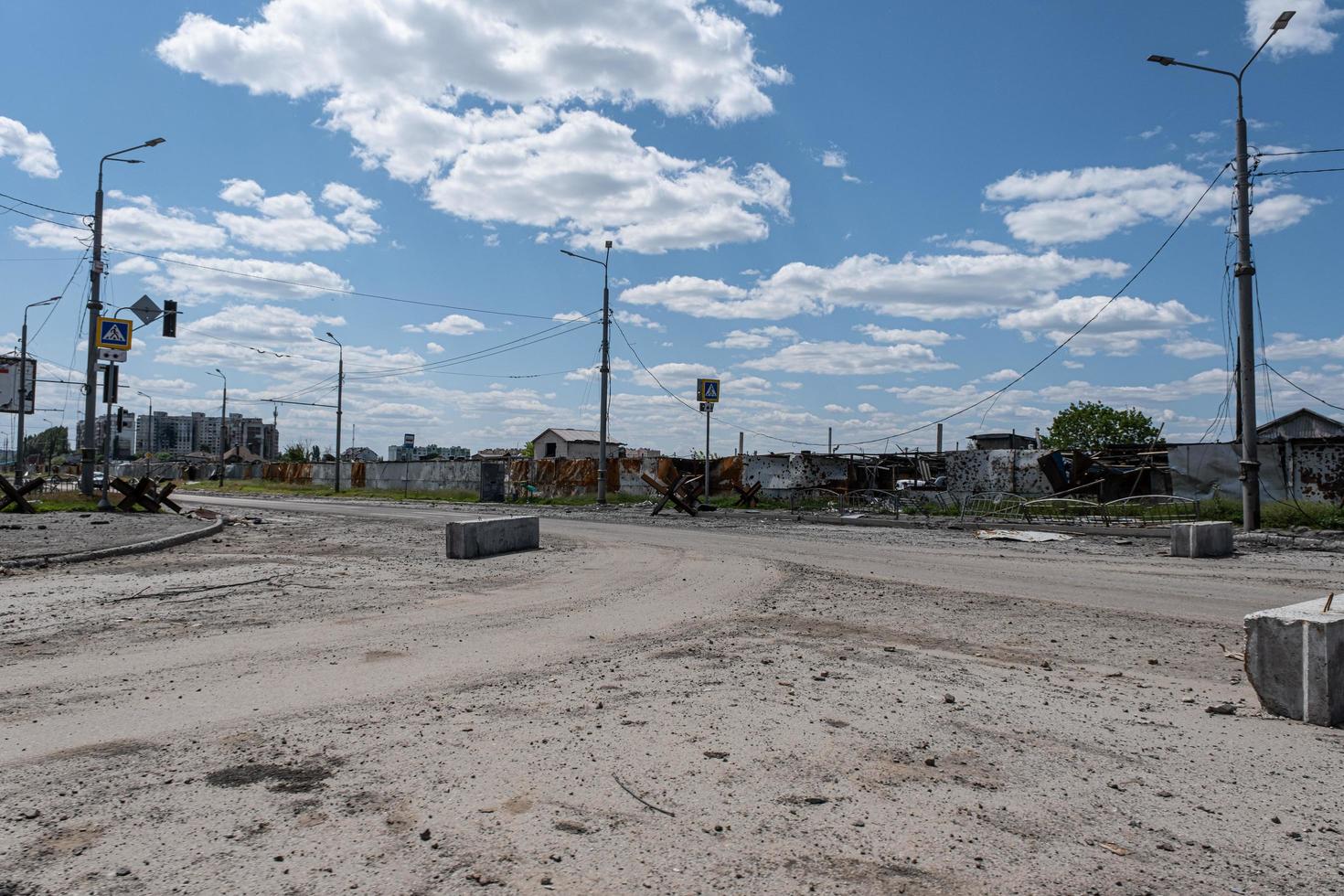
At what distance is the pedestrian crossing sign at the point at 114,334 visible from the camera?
23500 millimetres

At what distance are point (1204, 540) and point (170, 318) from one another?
26380 millimetres

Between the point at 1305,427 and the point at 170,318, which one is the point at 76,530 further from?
the point at 1305,427

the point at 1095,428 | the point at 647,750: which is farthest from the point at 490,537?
the point at 1095,428

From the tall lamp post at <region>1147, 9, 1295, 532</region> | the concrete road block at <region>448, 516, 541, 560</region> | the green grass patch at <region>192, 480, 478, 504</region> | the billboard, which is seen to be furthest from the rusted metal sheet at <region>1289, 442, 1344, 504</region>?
the billboard

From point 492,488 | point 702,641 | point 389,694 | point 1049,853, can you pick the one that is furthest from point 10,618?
point 492,488

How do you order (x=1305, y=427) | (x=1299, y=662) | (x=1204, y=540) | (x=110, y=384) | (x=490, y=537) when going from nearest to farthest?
(x=1299, y=662)
(x=1204, y=540)
(x=490, y=537)
(x=110, y=384)
(x=1305, y=427)

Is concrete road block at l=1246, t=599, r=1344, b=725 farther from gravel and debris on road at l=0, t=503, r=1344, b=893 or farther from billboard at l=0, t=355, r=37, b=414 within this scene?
billboard at l=0, t=355, r=37, b=414

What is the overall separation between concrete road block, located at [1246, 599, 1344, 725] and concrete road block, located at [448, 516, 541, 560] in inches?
472

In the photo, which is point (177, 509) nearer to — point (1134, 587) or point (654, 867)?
point (1134, 587)

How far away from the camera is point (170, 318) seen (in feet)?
85.4

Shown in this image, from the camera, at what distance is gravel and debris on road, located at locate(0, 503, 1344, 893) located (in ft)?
11.6

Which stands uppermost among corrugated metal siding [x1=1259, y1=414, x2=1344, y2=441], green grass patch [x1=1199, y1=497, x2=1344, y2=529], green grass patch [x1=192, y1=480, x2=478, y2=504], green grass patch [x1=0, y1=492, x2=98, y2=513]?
corrugated metal siding [x1=1259, y1=414, x2=1344, y2=441]

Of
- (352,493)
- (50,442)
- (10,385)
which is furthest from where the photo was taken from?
(50,442)

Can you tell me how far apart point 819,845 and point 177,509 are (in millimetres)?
27866
